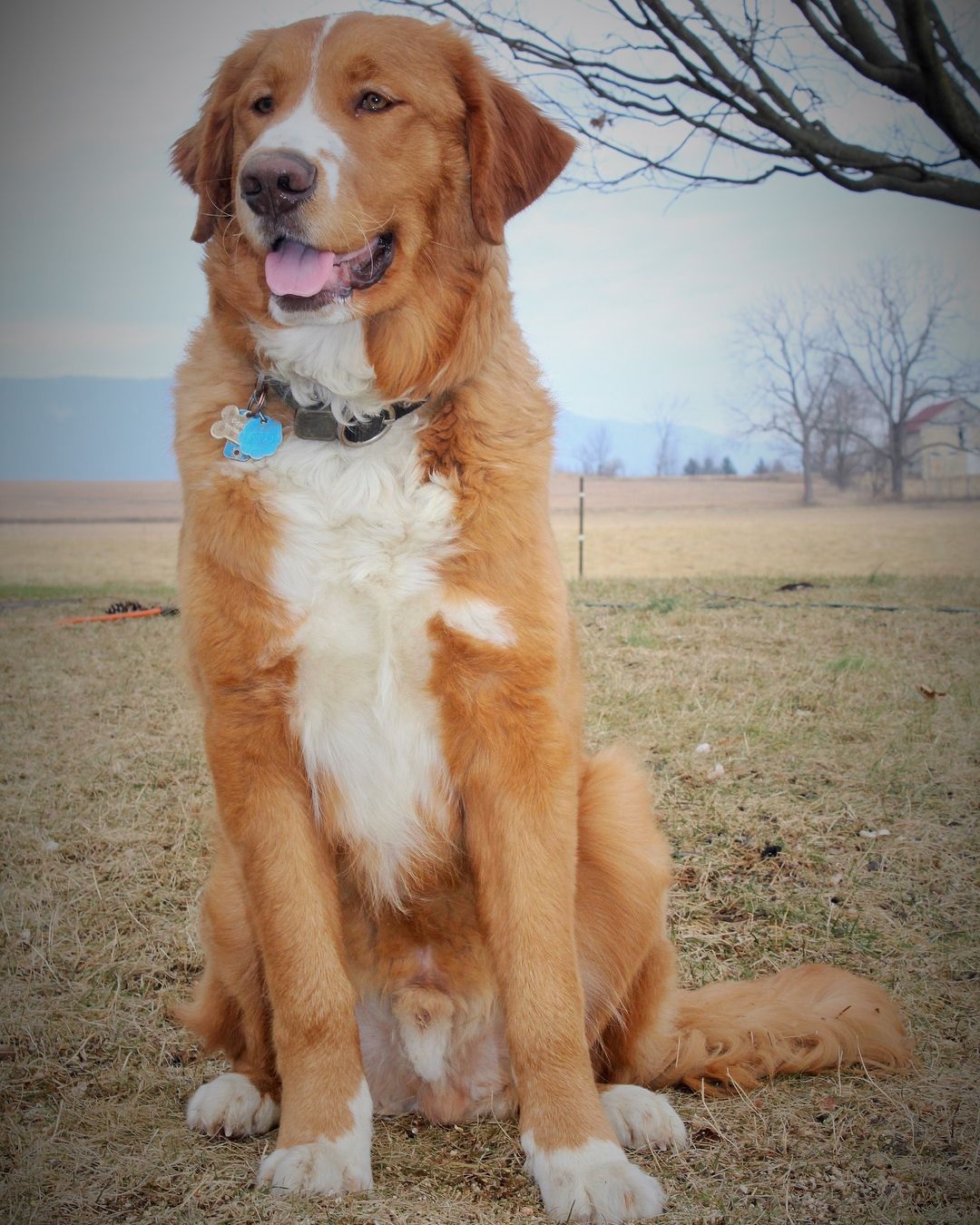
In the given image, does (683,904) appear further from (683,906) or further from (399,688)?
(399,688)

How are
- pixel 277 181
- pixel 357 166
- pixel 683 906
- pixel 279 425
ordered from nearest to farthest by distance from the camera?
pixel 277 181 → pixel 357 166 → pixel 279 425 → pixel 683 906

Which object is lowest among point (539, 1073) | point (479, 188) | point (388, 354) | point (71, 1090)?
point (71, 1090)

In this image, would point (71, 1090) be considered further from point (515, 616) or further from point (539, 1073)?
point (515, 616)

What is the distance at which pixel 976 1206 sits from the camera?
210cm

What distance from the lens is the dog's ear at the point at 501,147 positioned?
247 centimetres

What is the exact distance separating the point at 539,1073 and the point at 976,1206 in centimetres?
89

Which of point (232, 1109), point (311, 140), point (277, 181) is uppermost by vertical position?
point (311, 140)

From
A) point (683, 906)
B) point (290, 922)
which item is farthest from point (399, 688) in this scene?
point (683, 906)

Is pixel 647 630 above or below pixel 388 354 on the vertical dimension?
below

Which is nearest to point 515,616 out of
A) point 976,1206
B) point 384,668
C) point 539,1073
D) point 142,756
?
point 384,668

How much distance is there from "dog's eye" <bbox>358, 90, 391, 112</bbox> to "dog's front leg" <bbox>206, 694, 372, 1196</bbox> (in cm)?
135

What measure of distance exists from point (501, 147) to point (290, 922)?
182 cm

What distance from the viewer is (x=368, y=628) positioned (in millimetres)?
2234

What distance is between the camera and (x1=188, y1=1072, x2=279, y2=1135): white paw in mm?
2395
